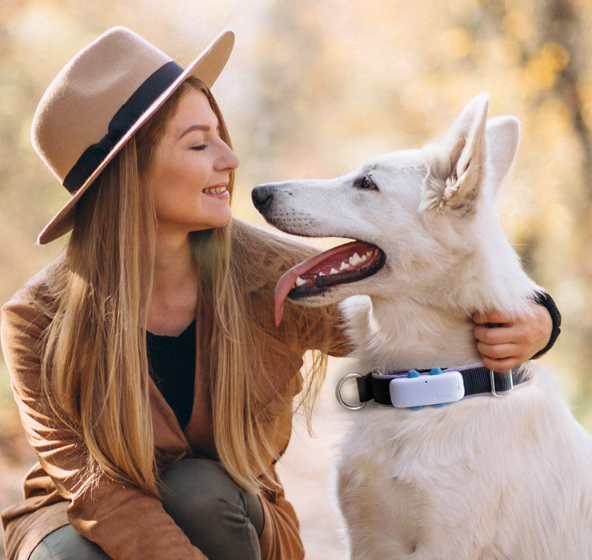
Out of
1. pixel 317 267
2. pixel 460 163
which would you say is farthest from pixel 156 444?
pixel 460 163

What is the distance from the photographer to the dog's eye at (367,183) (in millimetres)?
1928

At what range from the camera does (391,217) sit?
6.10 feet

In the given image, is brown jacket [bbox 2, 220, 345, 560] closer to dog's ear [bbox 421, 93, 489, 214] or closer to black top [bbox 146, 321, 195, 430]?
black top [bbox 146, 321, 195, 430]

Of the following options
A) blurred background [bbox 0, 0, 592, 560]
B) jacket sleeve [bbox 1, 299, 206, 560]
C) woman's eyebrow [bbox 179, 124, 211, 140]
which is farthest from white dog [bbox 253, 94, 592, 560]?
blurred background [bbox 0, 0, 592, 560]

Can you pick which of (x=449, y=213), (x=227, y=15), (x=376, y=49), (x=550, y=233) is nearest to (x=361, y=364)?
(x=449, y=213)

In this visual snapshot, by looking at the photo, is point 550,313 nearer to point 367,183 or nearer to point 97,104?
point 367,183

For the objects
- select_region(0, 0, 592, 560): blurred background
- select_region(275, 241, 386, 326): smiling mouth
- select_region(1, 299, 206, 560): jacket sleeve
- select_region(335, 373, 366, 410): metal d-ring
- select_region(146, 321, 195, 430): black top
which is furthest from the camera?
select_region(0, 0, 592, 560): blurred background

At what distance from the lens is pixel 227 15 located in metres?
7.73

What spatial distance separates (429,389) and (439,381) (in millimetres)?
35

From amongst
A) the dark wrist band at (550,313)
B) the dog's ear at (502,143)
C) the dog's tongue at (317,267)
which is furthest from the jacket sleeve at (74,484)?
the dog's ear at (502,143)

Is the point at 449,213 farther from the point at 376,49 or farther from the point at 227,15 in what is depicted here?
the point at 227,15

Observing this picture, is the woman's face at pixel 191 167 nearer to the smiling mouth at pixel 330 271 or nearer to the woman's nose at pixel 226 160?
the woman's nose at pixel 226 160

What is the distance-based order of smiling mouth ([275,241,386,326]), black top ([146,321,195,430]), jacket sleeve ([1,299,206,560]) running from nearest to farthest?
jacket sleeve ([1,299,206,560]), smiling mouth ([275,241,386,326]), black top ([146,321,195,430])

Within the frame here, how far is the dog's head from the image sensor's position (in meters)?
1.76
